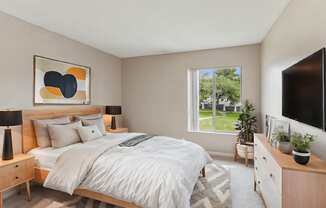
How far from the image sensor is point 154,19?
2816 mm

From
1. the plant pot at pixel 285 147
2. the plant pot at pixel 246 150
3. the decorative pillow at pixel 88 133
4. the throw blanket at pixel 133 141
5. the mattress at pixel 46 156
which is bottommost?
the plant pot at pixel 246 150

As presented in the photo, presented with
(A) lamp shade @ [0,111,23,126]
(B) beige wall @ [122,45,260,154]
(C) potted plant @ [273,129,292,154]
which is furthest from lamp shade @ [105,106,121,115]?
(C) potted plant @ [273,129,292,154]

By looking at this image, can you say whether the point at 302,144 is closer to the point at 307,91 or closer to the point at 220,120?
the point at 307,91

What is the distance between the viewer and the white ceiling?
239 centimetres

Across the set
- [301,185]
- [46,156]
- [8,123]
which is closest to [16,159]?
[46,156]

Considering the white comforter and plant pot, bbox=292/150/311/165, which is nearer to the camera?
plant pot, bbox=292/150/311/165

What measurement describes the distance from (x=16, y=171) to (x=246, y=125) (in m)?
3.90

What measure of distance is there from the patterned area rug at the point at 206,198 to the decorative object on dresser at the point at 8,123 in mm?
856

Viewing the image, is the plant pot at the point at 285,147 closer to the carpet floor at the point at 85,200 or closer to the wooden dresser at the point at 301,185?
the wooden dresser at the point at 301,185

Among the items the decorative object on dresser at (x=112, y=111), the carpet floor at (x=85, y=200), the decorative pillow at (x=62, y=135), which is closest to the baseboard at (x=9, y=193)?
the carpet floor at (x=85, y=200)

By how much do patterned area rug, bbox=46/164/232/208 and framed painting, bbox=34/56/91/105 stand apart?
68.1 inches

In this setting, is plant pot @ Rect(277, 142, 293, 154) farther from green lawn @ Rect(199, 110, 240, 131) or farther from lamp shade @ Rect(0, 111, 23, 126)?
lamp shade @ Rect(0, 111, 23, 126)

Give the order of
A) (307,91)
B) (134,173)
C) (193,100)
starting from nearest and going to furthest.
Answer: (307,91), (134,173), (193,100)

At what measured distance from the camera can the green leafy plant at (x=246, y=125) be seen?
12.6 feet
